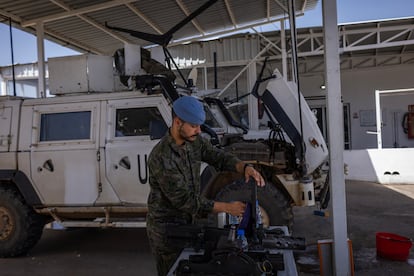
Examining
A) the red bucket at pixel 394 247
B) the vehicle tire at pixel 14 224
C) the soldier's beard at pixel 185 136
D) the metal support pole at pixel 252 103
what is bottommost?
the red bucket at pixel 394 247

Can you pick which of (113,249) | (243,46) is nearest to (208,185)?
(113,249)

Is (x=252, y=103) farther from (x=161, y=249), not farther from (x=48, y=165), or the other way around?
(x=161, y=249)

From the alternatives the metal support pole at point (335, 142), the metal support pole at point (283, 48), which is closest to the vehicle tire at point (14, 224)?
the metal support pole at point (335, 142)

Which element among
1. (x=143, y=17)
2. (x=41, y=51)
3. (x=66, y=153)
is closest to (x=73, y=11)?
(x=41, y=51)

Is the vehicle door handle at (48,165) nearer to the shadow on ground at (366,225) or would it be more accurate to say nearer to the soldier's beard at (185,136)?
the soldier's beard at (185,136)

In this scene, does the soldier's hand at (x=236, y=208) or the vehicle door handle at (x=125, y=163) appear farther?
the vehicle door handle at (x=125, y=163)

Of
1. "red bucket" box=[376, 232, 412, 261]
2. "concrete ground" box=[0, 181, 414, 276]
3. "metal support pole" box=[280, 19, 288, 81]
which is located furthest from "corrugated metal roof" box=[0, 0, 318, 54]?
"red bucket" box=[376, 232, 412, 261]

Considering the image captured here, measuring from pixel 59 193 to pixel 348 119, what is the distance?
502 inches

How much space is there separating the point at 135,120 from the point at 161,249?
2620mm

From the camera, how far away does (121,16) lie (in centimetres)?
905

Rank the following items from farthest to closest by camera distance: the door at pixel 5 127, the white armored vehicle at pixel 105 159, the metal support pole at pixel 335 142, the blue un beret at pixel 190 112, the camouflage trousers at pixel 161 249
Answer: the door at pixel 5 127, the white armored vehicle at pixel 105 159, the metal support pole at pixel 335 142, the camouflage trousers at pixel 161 249, the blue un beret at pixel 190 112

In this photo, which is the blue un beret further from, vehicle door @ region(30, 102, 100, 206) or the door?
the door

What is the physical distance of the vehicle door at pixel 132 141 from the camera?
180 inches

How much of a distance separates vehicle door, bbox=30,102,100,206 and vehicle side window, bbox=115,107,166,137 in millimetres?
294
